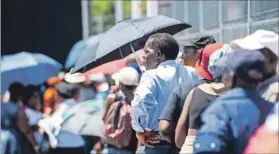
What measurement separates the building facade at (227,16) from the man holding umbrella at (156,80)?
1.53 metres

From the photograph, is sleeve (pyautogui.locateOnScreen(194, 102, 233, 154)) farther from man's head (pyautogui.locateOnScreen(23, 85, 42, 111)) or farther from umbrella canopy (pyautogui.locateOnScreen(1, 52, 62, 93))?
umbrella canopy (pyautogui.locateOnScreen(1, 52, 62, 93))

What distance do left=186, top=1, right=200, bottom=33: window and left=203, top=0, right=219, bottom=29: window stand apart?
1.17ft

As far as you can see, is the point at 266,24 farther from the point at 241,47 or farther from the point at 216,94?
the point at 241,47

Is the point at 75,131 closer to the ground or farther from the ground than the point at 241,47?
closer to the ground

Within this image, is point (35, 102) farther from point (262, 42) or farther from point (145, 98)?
point (262, 42)

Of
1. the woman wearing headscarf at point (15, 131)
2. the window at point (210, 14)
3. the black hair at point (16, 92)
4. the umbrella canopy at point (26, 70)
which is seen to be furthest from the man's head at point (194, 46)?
the umbrella canopy at point (26, 70)

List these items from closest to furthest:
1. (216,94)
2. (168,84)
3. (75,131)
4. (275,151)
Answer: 1. (275,151)
2. (216,94)
3. (168,84)
4. (75,131)

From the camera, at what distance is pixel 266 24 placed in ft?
24.4

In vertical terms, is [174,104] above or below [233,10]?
below

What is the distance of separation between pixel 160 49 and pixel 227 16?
3.01 metres

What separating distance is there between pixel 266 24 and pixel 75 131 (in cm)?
342

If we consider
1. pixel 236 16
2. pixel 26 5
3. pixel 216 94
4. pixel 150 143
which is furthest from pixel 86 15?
pixel 216 94

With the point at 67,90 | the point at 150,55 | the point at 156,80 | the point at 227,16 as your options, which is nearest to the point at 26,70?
the point at 67,90

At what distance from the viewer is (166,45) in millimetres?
5977
